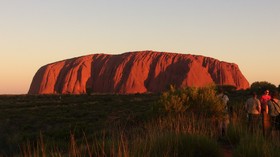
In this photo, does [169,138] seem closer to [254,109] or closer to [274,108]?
[274,108]

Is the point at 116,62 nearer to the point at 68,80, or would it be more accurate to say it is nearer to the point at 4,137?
the point at 68,80

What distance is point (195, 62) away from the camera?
123750 mm

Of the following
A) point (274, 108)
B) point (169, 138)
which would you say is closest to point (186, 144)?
point (169, 138)

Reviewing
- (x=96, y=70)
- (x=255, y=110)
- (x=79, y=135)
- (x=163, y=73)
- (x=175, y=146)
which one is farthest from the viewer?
(x=96, y=70)

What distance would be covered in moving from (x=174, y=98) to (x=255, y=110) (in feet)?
15.2

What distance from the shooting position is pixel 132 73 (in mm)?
121500

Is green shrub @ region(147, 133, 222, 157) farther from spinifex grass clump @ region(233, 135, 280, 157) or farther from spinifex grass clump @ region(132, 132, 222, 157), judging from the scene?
spinifex grass clump @ region(233, 135, 280, 157)

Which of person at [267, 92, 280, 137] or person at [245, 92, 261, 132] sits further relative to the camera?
person at [245, 92, 261, 132]

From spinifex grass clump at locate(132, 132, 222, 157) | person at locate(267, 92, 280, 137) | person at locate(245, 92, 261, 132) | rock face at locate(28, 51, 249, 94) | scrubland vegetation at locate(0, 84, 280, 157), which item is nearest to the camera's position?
scrubland vegetation at locate(0, 84, 280, 157)

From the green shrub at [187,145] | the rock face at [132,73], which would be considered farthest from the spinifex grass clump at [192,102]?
the rock face at [132,73]

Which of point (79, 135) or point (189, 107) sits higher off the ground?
point (189, 107)

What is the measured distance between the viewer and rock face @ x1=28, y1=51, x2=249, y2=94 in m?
118

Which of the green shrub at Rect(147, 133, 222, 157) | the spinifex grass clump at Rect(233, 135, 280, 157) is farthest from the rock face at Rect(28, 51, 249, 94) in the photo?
the spinifex grass clump at Rect(233, 135, 280, 157)

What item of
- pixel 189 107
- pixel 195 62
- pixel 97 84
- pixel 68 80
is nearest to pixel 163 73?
pixel 195 62
